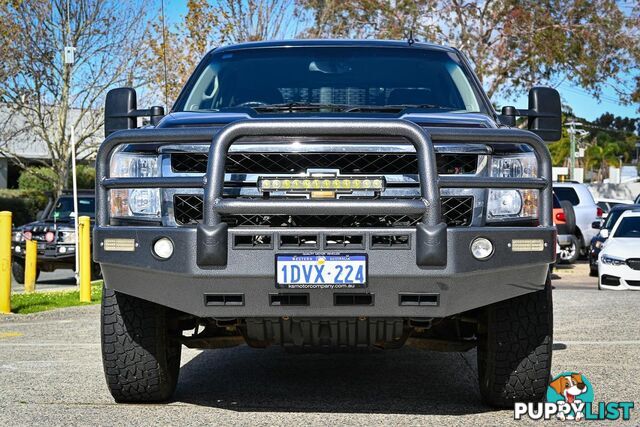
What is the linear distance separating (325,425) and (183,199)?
4.27ft

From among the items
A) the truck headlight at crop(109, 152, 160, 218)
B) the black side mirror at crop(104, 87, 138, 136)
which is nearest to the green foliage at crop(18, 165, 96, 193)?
the black side mirror at crop(104, 87, 138, 136)

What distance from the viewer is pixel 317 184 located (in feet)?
16.6

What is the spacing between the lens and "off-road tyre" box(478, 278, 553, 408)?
218 inches

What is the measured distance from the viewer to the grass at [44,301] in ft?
40.0

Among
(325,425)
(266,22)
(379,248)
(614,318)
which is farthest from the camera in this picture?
(266,22)

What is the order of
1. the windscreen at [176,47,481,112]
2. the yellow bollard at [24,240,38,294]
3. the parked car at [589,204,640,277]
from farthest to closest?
the parked car at [589,204,640,277], the yellow bollard at [24,240,38,294], the windscreen at [176,47,481,112]

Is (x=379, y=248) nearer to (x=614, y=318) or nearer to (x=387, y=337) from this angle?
(x=387, y=337)

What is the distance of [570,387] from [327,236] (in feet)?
5.95

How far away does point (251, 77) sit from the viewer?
22.4ft

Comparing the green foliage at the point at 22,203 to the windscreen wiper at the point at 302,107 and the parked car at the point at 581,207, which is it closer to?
the parked car at the point at 581,207

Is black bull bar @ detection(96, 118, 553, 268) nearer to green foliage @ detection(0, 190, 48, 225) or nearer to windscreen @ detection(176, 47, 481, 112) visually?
windscreen @ detection(176, 47, 481, 112)

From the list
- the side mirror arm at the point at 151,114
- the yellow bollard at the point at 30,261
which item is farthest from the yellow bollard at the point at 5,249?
the side mirror arm at the point at 151,114

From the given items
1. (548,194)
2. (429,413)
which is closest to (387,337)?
(429,413)

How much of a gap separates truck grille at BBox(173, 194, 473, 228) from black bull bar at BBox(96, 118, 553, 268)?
0.38 ft
